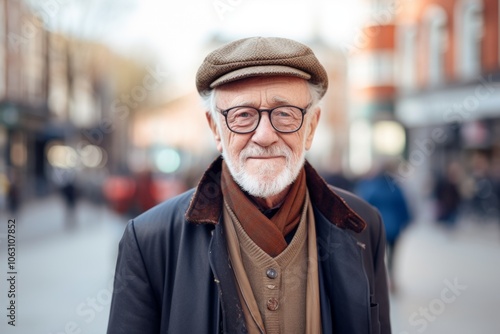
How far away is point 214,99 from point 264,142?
0.25m

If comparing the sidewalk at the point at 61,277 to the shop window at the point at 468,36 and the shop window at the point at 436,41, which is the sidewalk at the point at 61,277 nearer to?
Answer: the shop window at the point at 468,36

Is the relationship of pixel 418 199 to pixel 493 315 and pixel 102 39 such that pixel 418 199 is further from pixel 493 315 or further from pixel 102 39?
pixel 493 315

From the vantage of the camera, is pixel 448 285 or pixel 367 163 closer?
pixel 448 285

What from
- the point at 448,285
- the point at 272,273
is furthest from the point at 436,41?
the point at 272,273

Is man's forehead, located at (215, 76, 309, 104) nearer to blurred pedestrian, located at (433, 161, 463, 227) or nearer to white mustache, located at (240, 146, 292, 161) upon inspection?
white mustache, located at (240, 146, 292, 161)

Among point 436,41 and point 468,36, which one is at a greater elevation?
point 436,41

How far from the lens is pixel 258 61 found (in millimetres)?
1954

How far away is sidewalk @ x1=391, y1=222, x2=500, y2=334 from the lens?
6566 mm

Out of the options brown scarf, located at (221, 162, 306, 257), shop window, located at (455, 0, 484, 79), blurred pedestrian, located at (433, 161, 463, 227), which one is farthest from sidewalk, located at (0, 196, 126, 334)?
shop window, located at (455, 0, 484, 79)

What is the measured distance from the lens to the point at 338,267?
6.71 ft

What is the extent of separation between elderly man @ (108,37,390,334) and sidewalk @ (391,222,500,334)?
14.6 ft

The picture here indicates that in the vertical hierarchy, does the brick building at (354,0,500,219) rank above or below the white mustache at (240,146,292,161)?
above

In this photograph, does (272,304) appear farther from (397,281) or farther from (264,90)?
(397,281)

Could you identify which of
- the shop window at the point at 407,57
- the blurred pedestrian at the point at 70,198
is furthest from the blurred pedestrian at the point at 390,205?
the shop window at the point at 407,57
